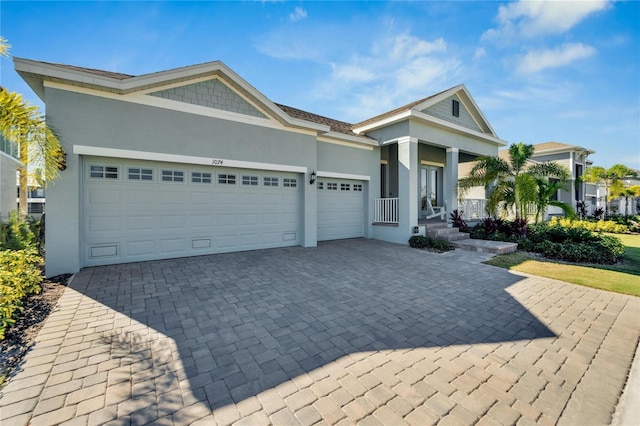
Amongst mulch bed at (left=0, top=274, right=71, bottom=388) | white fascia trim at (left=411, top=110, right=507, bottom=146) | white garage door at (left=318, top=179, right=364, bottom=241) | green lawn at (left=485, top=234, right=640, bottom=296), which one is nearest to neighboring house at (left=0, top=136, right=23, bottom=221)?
mulch bed at (left=0, top=274, right=71, bottom=388)

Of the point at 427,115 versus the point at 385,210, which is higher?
the point at 427,115

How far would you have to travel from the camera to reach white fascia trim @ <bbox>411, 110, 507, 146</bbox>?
10719 millimetres

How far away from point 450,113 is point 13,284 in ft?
49.1

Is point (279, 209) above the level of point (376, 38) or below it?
below

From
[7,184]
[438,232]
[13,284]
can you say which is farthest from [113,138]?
[7,184]

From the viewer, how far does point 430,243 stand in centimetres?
977

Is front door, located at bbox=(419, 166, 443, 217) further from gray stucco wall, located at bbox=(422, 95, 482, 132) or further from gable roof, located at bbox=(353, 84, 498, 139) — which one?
gable roof, located at bbox=(353, 84, 498, 139)

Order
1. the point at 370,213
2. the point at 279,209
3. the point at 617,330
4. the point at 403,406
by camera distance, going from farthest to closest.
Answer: the point at 370,213 → the point at 279,209 → the point at 617,330 → the point at 403,406

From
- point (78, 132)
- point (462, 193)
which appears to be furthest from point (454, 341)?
point (462, 193)

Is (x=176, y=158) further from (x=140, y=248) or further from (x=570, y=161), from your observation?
(x=570, y=161)

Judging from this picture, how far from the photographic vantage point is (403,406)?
231cm

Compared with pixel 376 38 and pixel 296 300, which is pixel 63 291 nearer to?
pixel 296 300

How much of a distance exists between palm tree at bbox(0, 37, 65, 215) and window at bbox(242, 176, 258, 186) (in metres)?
4.45

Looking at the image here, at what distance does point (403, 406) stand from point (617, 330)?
13.1 feet
